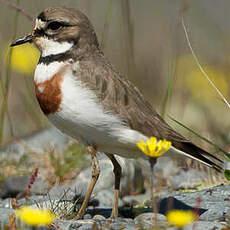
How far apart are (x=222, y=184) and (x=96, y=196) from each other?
47.0 inches

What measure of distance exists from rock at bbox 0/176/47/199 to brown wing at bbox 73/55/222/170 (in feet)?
5.00

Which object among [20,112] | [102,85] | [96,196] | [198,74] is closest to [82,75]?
[102,85]

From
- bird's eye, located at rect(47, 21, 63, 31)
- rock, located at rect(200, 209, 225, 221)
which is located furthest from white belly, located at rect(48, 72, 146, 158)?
rock, located at rect(200, 209, 225, 221)

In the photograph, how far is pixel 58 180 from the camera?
586 centimetres

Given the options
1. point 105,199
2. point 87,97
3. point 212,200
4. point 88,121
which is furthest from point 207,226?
point 105,199

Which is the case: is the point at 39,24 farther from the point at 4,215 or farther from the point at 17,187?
the point at 17,187

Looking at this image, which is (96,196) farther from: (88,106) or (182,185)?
(88,106)

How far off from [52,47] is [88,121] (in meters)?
0.74

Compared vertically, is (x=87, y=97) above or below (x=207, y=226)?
above

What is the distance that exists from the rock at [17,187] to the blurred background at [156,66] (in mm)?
638

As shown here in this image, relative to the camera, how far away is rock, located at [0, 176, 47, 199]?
557 cm

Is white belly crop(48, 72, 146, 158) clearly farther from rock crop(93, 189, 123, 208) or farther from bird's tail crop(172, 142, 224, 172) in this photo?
rock crop(93, 189, 123, 208)

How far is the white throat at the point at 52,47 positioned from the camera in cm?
459

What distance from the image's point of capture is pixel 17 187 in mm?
5613
